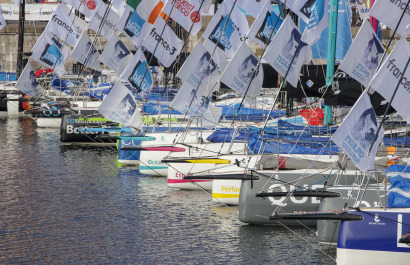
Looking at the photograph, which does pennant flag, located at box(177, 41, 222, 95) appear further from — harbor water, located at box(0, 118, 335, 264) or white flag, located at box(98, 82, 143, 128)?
harbor water, located at box(0, 118, 335, 264)

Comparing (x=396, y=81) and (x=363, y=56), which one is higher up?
(x=363, y=56)

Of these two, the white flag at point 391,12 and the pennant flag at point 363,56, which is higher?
the white flag at point 391,12

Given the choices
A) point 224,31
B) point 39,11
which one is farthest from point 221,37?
point 39,11

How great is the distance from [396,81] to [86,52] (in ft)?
73.5

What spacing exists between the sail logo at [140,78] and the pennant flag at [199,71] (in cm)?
389

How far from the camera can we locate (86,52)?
35312 millimetres

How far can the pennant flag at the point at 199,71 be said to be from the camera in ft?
79.5

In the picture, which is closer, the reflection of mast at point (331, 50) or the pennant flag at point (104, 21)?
the reflection of mast at point (331, 50)

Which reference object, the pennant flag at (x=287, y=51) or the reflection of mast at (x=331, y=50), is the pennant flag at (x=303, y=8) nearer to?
the pennant flag at (x=287, y=51)

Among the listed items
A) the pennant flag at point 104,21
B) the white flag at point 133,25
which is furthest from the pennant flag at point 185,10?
the pennant flag at point 104,21

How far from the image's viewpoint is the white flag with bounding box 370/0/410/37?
15.6 meters

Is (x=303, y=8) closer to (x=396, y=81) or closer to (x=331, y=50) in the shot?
(x=331, y=50)

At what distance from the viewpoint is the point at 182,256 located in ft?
56.1

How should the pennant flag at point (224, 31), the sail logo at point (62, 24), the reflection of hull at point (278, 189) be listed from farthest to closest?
the sail logo at point (62, 24)
the pennant flag at point (224, 31)
the reflection of hull at point (278, 189)
